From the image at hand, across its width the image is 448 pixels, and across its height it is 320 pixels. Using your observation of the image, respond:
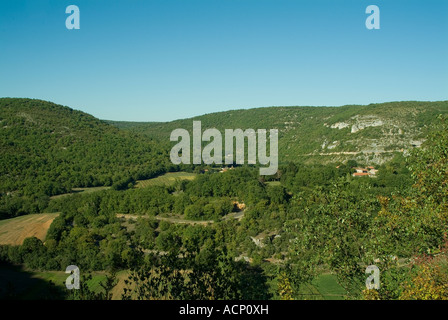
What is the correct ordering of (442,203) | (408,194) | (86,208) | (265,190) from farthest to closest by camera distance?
1. (265,190)
2. (86,208)
3. (408,194)
4. (442,203)

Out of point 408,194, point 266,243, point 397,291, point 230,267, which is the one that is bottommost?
point 266,243

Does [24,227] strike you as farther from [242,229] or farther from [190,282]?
[190,282]

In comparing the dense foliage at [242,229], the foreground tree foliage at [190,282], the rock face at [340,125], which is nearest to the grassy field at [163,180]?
the dense foliage at [242,229]

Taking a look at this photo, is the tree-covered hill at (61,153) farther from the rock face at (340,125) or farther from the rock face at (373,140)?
the rock face at (340,125)

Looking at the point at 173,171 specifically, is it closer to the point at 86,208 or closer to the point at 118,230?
the point at 86,208

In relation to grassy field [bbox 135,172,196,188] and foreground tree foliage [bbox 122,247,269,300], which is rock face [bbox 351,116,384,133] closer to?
grassy field [bbox 135,172,196,188]
